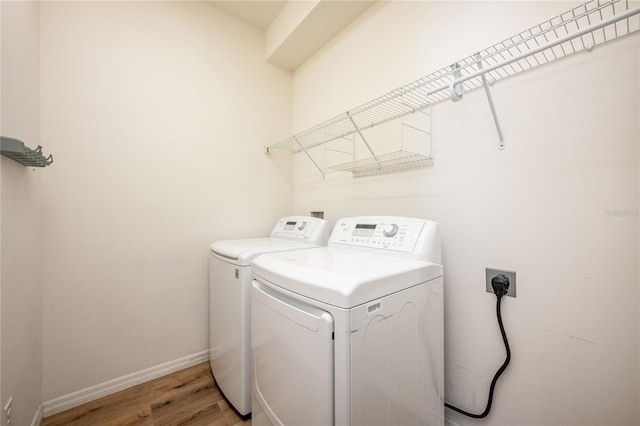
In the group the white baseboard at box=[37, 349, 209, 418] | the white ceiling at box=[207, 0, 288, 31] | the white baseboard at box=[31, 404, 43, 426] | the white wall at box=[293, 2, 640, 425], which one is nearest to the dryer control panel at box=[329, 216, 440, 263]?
the white wall at box=[293, 2, 640, 425]

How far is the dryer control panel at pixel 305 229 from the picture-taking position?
179 centimetres

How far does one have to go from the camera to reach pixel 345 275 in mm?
828

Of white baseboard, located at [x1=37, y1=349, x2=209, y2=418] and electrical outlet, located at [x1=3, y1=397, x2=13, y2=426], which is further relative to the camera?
white baseboard, located at [x1=37, y1=349, x2=209, y2=418]

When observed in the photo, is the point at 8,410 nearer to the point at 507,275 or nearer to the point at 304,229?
the point at 304,229

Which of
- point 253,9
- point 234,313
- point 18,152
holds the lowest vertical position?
point 234,313

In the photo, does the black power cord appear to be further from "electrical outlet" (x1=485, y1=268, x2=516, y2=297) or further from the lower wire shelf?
the lower wire shelf

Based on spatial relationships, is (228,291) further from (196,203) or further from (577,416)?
(577,416)

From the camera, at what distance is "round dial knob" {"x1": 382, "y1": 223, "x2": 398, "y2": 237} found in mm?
1280

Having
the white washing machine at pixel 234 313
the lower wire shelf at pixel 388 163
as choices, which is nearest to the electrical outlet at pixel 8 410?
the white washing machine at pixel 234 313

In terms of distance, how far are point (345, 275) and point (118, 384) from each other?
1.73 m

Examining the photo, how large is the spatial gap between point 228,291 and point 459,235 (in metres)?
1.26

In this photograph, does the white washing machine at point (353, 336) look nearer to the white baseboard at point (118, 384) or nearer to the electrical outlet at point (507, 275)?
the electrical outlet at point (507, 275)

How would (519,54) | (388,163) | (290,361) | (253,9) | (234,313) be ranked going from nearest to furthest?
(290,361) < (519,54) < (234,313) < (388,163) < (253,9)

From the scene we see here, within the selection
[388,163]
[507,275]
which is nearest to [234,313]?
[388,163]
